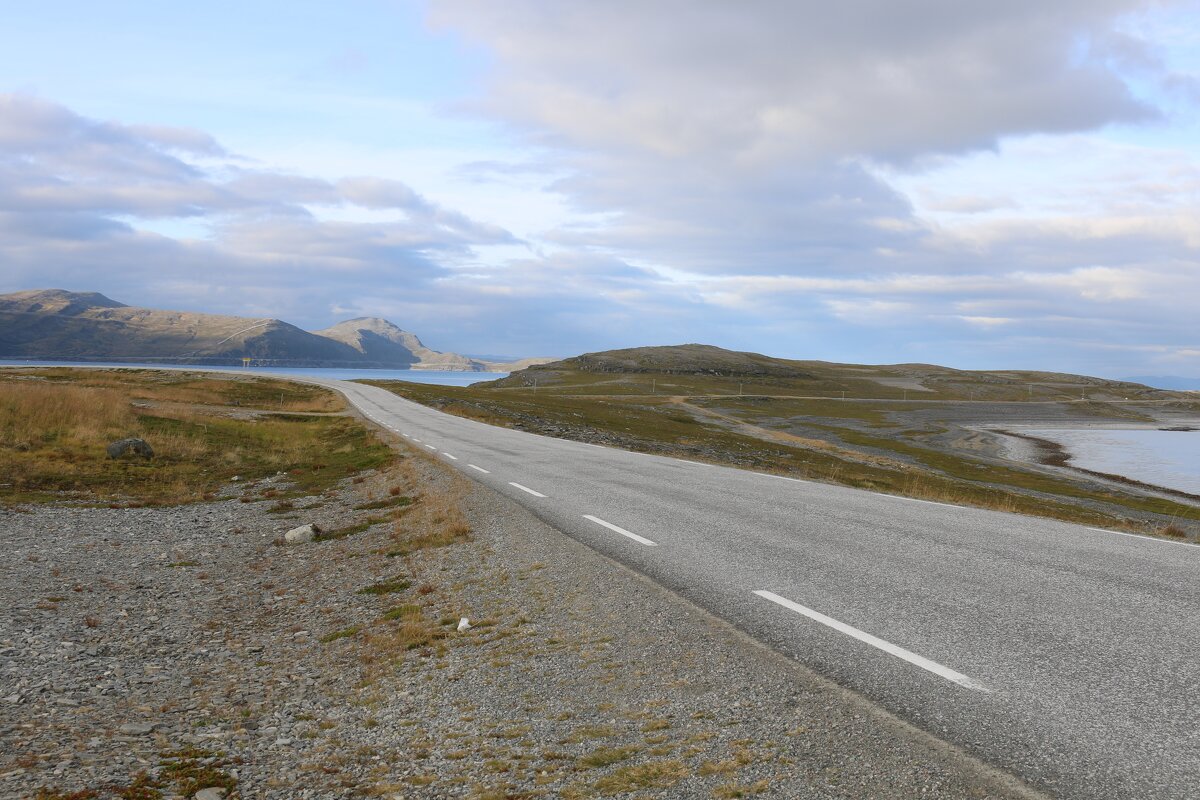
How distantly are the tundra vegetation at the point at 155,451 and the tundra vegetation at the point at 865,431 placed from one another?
15.9 m

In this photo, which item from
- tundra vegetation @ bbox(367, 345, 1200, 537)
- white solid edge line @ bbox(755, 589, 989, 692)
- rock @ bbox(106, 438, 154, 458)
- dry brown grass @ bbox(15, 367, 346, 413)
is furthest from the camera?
dry brown grass @ bbox(15, 367, 346, 413)

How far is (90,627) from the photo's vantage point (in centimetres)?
1005

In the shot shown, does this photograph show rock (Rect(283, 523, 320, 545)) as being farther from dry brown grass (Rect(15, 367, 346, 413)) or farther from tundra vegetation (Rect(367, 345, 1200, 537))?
dry brown grass (Rect(15, 367, 346, 413))

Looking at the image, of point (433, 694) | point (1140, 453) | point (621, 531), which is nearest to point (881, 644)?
point (433, 694)

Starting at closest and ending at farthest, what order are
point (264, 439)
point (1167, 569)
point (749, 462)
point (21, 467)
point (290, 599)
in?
point (1167, 569)
point (290, 599)
point (21, 467)
point (264, 439)
point (749, 462)

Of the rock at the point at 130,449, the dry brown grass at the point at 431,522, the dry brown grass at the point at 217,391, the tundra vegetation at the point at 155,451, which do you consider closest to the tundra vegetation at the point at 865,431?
the dry brown grass at the point at 217,391

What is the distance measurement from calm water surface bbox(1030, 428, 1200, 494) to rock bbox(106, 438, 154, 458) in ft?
199

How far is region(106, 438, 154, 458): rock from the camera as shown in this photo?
26.1 m

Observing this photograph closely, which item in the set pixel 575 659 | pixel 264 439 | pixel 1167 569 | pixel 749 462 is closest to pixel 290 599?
pixel 575 659

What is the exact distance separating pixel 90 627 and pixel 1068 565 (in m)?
13.1

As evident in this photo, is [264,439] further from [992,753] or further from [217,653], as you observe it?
[992,753]

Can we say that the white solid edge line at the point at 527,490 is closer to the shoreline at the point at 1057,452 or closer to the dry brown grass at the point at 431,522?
the dry brown grass at the point at 431,522

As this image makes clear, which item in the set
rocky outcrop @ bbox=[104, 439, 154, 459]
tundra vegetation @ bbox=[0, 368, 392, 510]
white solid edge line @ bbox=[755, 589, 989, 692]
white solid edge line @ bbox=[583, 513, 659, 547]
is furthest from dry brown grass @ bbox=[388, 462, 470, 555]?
rocky outcrop @ bbox=[104, 439, 154, 459]

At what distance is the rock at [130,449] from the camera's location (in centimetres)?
2612
